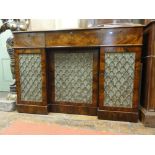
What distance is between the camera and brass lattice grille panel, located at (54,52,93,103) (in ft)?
6.59

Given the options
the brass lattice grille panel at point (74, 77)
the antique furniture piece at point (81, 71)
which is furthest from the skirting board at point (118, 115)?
the brass lattice grille panel at point (74, 77)

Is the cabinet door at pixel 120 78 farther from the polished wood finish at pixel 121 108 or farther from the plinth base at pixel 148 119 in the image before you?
the plinth base at pixel 148 119

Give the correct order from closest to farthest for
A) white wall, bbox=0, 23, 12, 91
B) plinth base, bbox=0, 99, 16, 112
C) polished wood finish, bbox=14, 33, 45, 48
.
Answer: polished wood finish, bbox=14, 33, 45, 48
plinth base, bbox=0, 99, 16, 112
white wall, bbox=0, 23, 12, 91

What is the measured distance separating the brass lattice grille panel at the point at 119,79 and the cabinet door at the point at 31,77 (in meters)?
0.75

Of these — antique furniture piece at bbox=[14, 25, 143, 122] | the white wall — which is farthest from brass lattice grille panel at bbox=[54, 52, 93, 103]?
the white wall

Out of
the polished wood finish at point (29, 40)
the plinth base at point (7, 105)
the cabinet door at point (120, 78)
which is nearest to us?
the cabinet door at point (120, 78)

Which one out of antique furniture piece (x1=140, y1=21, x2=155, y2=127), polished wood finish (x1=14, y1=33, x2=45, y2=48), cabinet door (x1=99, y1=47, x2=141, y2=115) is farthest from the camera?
polished wood finish (x1=14, y1=33, x2=45, y2=48)

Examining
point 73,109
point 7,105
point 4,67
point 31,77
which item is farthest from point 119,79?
point 4,67

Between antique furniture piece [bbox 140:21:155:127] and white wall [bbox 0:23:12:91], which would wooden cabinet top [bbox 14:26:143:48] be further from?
white wall [bbox 0:23:12:91]

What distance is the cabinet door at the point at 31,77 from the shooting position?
2044mm

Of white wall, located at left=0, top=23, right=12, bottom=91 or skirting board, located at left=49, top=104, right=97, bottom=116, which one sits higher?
white wall, located at left=0, top=23, right=12, bottom=91

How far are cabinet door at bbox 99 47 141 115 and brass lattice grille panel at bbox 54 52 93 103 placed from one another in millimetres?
189

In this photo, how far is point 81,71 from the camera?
6.66 feet

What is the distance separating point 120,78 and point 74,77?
55cm
